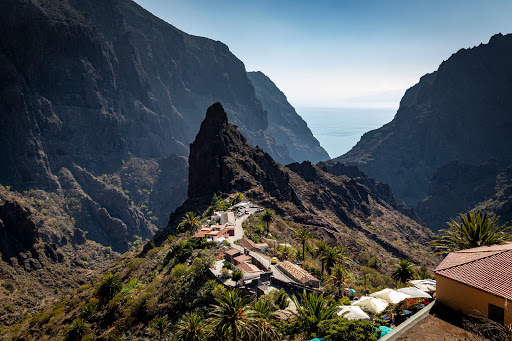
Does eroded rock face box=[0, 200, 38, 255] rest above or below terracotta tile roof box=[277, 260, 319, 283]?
below

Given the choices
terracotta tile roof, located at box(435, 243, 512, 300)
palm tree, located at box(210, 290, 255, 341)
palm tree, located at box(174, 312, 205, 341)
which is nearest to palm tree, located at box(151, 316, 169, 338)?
palm tree, located at box(174, 312, 205, 341)

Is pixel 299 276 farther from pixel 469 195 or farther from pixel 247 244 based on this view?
pixel 469 195

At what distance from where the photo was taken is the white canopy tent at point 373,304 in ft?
75.5

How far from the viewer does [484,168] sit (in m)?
195

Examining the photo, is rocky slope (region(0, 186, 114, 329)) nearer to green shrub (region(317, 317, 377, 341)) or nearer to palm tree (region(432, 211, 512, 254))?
green shrub (region(317, 317, 377, 341))

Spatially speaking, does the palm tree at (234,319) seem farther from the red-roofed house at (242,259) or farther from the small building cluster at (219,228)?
the small building cluster at (219,228)

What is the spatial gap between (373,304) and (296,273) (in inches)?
622

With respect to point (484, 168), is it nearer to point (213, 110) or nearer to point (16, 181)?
point (213, 110)

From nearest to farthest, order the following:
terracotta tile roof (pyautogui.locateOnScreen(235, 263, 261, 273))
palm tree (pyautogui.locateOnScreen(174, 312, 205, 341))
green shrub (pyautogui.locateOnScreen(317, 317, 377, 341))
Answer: green shrub (pyautogui.locateOnScreen(317, 317, 377, 341)) < palm tree (pyautogui.locateOnScreen(174, 312, 205, 341)) < terracotta tile roof (pyautogui.locateOnScreen(235, 263, 261, 273))

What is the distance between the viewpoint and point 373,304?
77.4ft

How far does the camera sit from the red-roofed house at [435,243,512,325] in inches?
648

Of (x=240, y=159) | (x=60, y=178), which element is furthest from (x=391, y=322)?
(x=60, y=178)

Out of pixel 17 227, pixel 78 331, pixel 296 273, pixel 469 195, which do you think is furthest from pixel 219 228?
pixel 469 195

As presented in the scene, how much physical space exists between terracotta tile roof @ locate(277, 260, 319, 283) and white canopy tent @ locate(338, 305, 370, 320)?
14.5m
